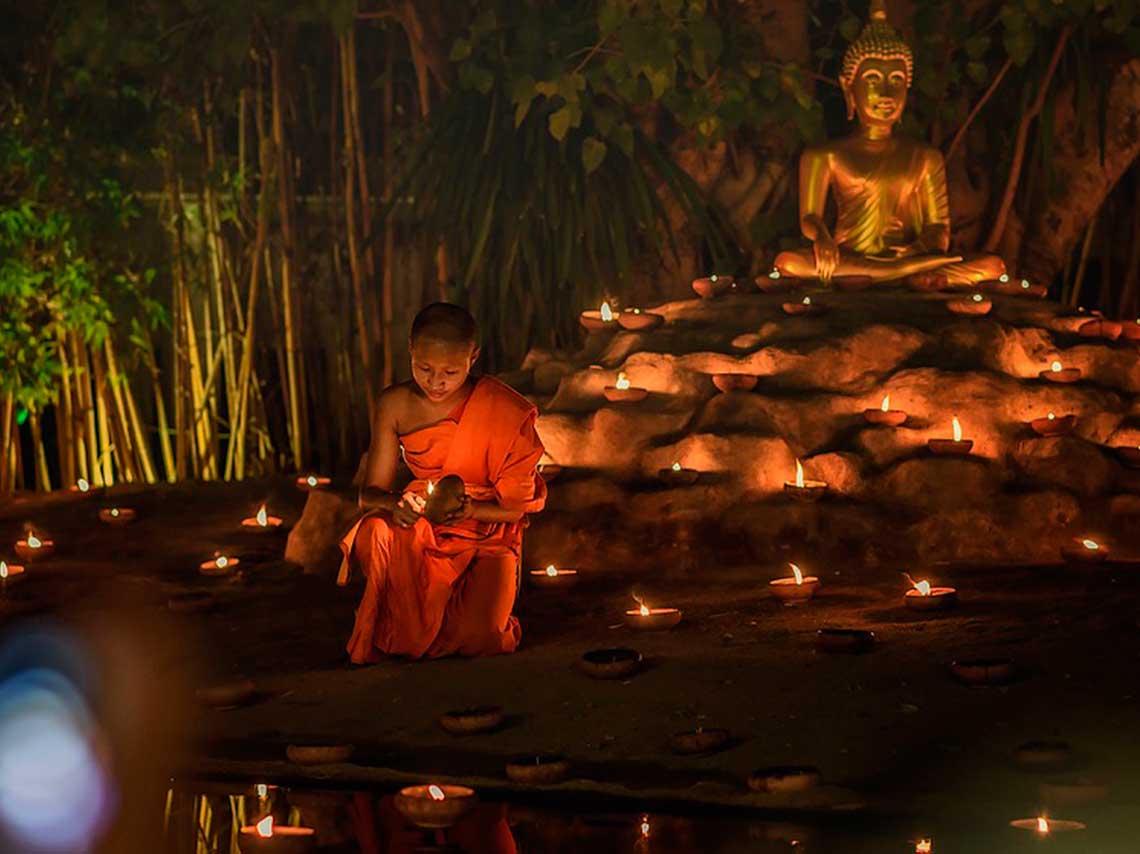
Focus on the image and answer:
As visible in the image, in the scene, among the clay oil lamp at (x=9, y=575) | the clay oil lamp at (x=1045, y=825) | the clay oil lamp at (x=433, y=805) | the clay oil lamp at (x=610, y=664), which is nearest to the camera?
the clay oil lamp at (x=1045, y=825)

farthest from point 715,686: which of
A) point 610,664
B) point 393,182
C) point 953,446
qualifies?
point 393,182

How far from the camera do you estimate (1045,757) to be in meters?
4.40

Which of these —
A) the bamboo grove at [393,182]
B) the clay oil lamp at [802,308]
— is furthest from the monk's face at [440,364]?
the bamboo grove at [393,182]

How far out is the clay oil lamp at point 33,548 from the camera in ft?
25.3

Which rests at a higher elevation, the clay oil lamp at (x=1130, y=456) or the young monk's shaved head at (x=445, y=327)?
the young monk's shaved head at (x=445, y=327)

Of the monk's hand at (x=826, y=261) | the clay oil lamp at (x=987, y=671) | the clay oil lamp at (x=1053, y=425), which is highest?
the monk's hand at (x=826, y=261)

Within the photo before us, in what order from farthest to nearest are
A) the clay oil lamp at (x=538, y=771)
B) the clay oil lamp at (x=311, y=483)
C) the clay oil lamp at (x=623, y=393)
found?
the clay oil lamp at (x=311, y=483), the clay oil lamp at (x=623, y=393), the clay oil lamp at (x=538, y=771)

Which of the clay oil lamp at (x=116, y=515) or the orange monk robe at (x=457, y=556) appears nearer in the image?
the orange monk robe at (x=457, y=556)

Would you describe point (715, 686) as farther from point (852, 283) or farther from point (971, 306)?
point (852, 283)

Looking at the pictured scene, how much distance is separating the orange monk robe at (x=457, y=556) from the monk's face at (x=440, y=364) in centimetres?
10

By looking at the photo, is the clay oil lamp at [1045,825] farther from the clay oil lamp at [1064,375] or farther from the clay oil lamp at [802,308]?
the clay oil lamp at [802,308]

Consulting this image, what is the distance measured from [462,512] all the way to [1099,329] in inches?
147

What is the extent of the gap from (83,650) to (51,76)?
4.41m

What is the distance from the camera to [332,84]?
10.4m
